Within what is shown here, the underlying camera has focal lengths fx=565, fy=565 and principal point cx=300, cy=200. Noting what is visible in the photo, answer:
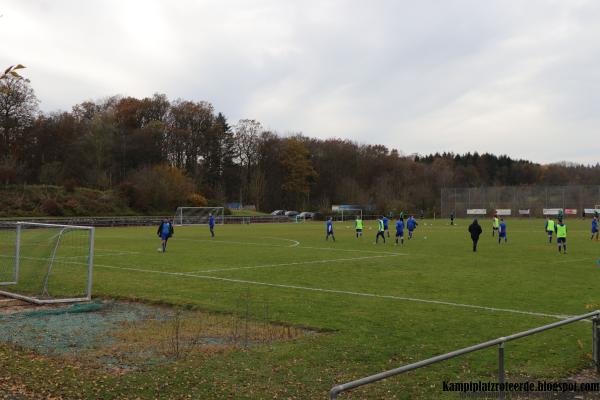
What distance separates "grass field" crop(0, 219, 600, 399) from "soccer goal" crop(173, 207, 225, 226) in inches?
1670

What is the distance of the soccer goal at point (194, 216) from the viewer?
225ft

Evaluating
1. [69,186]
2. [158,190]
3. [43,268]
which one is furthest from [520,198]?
[43,268]

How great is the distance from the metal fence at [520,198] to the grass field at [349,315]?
68288mm

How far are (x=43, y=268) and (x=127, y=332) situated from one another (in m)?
7.91

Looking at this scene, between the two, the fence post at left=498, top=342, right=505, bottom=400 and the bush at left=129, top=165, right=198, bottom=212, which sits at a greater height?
the bush at left=129, top=165, right=198, bottom=212

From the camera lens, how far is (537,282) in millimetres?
17219

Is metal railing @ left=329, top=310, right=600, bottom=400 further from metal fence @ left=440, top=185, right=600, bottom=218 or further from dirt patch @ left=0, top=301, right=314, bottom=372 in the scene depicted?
metal fence @ left=440, top=185, right=600, bottom=218

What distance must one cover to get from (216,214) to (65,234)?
190 ft

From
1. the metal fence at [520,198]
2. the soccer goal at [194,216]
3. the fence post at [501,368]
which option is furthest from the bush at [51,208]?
the fence post at [501,368]

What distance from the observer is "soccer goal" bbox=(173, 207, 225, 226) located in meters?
68.6

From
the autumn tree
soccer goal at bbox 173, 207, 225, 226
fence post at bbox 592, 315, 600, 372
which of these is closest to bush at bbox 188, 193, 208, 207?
soccer goal at bbox 173, 207, 225, 226

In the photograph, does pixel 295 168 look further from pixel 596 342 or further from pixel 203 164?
pixel 596 342

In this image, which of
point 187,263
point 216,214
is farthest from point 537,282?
point 216,214

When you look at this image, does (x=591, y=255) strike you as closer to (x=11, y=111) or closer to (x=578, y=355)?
(x=578, y=355)
